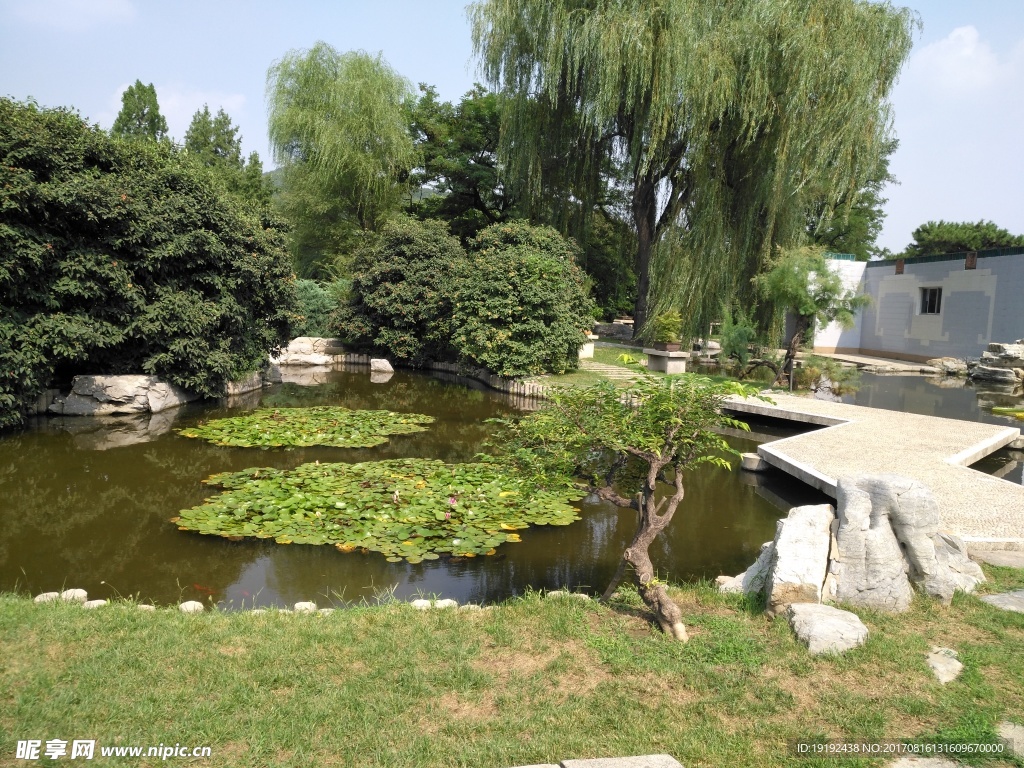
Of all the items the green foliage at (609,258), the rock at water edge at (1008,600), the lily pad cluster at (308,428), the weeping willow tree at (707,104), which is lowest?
the lily pad cluster at (308,428)

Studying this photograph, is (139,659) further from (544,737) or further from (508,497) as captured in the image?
(508,497)

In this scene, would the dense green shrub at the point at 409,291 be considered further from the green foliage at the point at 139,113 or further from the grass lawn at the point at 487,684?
the green foliage at the point at 139,113

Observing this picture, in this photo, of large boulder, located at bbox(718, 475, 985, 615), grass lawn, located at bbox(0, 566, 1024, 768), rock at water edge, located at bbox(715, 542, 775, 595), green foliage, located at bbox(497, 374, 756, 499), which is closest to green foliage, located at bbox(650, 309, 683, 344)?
green foliage, located at bbox(497, 374, 756, 499)

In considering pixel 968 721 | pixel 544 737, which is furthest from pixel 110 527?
pixel 968 721

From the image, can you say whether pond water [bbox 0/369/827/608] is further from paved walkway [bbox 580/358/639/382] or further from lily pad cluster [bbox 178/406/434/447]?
paved walkway [bbox 580/358/639/382]

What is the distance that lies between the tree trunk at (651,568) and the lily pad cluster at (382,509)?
1.05m

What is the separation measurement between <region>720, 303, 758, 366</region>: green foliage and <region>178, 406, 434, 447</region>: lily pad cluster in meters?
6.56

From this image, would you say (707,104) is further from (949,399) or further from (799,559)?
(799,559)

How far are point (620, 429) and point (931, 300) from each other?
65.6ft

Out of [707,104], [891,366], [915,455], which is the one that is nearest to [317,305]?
[707,104]

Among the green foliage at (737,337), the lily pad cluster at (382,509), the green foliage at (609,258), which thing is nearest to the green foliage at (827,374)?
the green foliage at (737,337)

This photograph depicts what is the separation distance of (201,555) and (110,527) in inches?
49.2

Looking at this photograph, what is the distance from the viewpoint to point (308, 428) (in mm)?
9477

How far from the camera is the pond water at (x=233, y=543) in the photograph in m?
4.88
